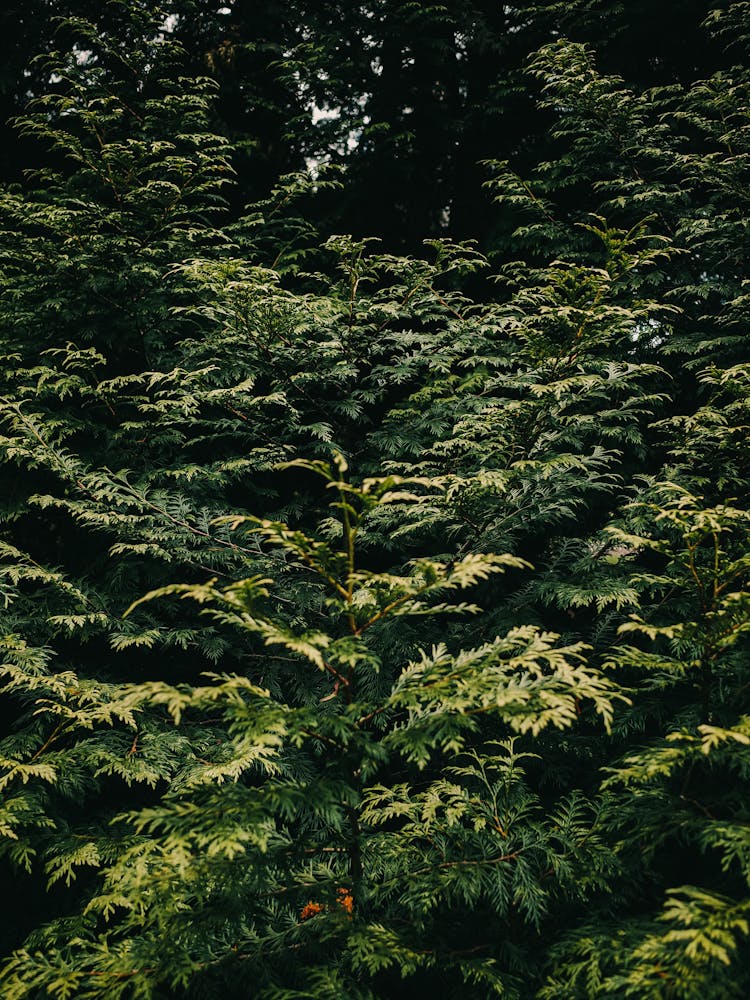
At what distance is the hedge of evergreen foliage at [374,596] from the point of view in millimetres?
1919

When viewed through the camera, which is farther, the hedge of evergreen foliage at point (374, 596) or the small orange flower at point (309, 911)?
the small orange flower at point (309, 911)

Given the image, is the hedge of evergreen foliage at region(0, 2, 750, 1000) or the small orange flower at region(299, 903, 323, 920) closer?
the hedge of evergreen foliage at region(0, 2, 750, 1000)

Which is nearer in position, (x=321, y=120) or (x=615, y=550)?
(x=615, y=550)

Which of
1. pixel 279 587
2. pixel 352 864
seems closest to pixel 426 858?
pixel 352 864

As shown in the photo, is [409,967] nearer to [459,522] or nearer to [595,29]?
[459,522]

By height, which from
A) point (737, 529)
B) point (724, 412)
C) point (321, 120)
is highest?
point (321, 120)

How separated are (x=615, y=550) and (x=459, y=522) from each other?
3.01ft

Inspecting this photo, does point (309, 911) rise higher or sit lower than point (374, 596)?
lower

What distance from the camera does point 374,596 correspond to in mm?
2352

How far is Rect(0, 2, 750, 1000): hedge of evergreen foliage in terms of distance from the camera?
1919mm

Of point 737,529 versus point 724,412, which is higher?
point 724,412

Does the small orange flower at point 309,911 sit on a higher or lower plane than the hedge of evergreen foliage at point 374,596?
lower

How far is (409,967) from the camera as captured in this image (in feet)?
6.11

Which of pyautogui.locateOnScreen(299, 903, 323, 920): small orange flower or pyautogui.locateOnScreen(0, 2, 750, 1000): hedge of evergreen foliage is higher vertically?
pyautogui.locateOnScreen(0, 2, 750, 1000): hedge of evergreen foliage
